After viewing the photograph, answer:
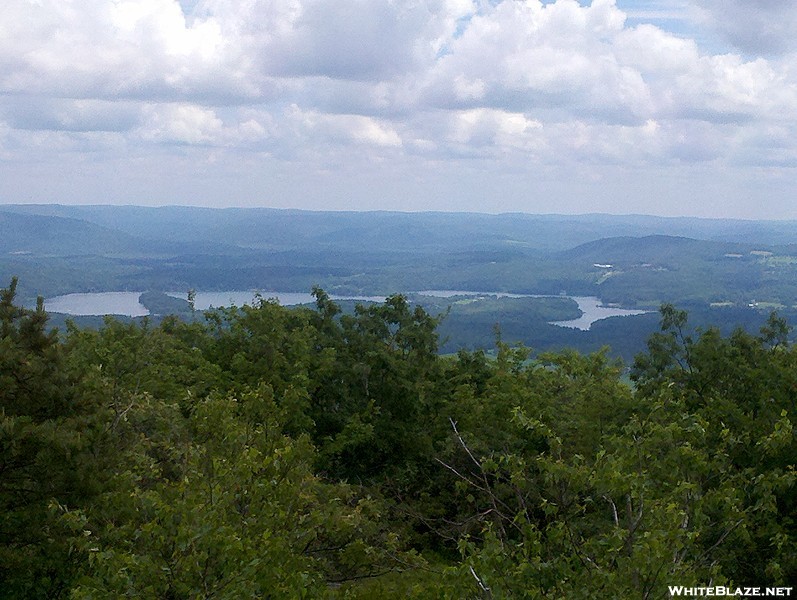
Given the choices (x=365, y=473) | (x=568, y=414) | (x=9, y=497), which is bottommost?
(x=365, y=473)

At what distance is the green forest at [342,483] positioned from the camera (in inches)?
345

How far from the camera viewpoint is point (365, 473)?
3175 cm

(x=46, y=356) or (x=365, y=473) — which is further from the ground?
(x=46, y=356)

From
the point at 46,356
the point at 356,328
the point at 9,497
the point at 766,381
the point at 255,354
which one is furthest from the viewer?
the point at 356,328

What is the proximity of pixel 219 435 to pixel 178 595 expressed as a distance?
331 cm

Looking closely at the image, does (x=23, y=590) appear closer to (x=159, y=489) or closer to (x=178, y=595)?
(x=159, y=489)

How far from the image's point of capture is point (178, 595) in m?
8.98

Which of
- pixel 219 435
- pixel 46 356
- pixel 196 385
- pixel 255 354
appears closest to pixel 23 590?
pixel 46 356

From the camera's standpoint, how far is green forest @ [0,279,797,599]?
8758 millimetres

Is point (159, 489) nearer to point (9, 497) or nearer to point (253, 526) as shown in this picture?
point (253, 526)

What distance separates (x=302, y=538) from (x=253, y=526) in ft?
2.82

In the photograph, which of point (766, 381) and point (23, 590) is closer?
point (23, 590)

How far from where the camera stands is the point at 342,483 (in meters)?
16.4

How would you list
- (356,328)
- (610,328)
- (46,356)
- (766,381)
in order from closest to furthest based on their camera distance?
(46,356) → (766,381) → (356,328) → (610,328)
